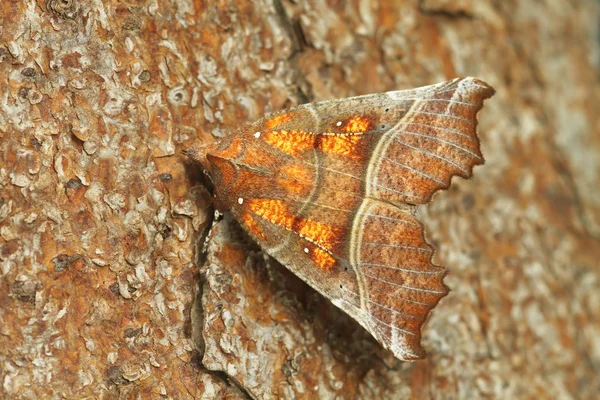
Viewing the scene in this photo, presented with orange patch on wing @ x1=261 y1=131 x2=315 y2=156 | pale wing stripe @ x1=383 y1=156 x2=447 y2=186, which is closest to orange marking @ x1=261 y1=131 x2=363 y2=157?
orange patch on wing @ x1=261 y1=131 x2=315 y2=156

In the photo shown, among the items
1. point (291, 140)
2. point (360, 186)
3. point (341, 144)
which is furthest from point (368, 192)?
point (291, 140)

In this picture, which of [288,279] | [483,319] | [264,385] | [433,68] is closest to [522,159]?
[433,68]

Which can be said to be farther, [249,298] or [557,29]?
[557,29]

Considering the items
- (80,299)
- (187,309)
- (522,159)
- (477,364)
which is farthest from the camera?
(522,159)

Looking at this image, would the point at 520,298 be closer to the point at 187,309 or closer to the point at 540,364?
the point at 540,364

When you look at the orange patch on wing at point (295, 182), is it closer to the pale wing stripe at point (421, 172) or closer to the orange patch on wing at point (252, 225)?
the orange patch on wing at point (252, 225)

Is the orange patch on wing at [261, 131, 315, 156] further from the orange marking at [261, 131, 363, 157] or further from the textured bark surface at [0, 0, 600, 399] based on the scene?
the textured bark surface at [0, 0, 600, 399]
